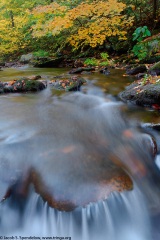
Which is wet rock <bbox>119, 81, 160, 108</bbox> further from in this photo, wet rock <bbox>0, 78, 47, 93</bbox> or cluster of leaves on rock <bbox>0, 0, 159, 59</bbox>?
cluster of leaves on rock <bbox>0, 0, 159, 59</bbox>

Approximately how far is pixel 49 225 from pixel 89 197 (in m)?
0.49

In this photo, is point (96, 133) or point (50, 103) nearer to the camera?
point (96, 133)

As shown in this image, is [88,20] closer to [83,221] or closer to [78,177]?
[78,177]

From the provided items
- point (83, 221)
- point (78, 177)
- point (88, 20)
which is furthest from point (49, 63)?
point (83, 221)

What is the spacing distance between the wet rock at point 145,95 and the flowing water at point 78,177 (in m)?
0.35

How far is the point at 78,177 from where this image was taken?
241 cm

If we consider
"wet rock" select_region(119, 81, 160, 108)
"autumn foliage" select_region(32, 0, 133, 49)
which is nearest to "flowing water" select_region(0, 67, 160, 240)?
"wet rock" select_region(119, 81, 160, 108)

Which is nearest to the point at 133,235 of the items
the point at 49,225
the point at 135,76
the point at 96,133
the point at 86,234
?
the point at 86,234

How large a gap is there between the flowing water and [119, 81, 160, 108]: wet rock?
35 cm

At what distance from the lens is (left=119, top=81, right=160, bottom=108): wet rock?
4043mm

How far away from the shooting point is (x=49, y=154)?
2805mm

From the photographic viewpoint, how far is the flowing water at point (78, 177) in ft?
6.94

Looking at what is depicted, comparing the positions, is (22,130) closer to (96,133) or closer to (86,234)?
(96,133)

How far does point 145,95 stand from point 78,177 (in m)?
2.58
